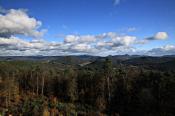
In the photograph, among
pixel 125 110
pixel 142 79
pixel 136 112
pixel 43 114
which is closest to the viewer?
pixel 43 114

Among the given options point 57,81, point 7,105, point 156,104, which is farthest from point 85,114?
point 57,81

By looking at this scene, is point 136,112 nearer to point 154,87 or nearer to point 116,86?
point 154,87

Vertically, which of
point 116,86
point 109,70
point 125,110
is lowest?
point 125,110

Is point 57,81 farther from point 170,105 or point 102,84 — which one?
point 170,105

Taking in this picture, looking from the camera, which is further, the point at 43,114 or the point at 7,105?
the point at 7,105

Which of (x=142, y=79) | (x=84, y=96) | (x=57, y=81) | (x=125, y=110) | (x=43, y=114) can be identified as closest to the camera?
(x=43, y=114)

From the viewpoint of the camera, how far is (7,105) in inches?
2064

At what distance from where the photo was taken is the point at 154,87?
164 ft

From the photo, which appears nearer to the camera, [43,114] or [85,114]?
[43,114]

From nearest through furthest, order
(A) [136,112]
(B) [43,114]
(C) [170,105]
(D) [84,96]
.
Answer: (B) [43,114], (C) [170,105], (A) [136,112], (D) [84,96]

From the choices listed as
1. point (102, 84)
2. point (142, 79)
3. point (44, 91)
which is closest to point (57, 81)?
point (44, 91)

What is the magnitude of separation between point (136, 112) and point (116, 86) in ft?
42.2

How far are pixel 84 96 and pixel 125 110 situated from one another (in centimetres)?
1560

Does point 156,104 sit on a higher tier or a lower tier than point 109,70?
lower
